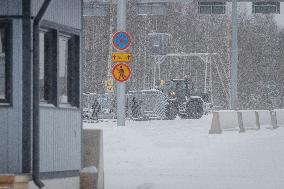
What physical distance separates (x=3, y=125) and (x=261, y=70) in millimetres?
78489

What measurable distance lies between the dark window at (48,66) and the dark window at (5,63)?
595mm

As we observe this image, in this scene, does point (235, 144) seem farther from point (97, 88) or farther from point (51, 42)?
point (97, 88)

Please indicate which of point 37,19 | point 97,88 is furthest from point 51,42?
point 97,88

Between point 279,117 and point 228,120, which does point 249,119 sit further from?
point 279,117

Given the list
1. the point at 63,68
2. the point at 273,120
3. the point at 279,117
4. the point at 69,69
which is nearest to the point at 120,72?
the point at 69,69

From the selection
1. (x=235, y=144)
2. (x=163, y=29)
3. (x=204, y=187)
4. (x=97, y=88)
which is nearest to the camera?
(x=204, y=187)

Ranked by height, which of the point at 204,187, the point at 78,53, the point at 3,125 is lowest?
the point at 204,187

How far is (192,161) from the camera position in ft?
74.2

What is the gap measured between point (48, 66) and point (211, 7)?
100 feet

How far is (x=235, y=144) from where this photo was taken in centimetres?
2686

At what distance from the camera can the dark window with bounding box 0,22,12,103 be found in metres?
11.8

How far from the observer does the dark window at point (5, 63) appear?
11.8 m

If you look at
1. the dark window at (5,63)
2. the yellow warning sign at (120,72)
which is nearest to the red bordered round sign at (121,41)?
the yellow warning sign at (120,72)

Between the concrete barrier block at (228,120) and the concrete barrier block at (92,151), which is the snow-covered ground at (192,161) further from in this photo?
the concrete barrier block at (228,120)
